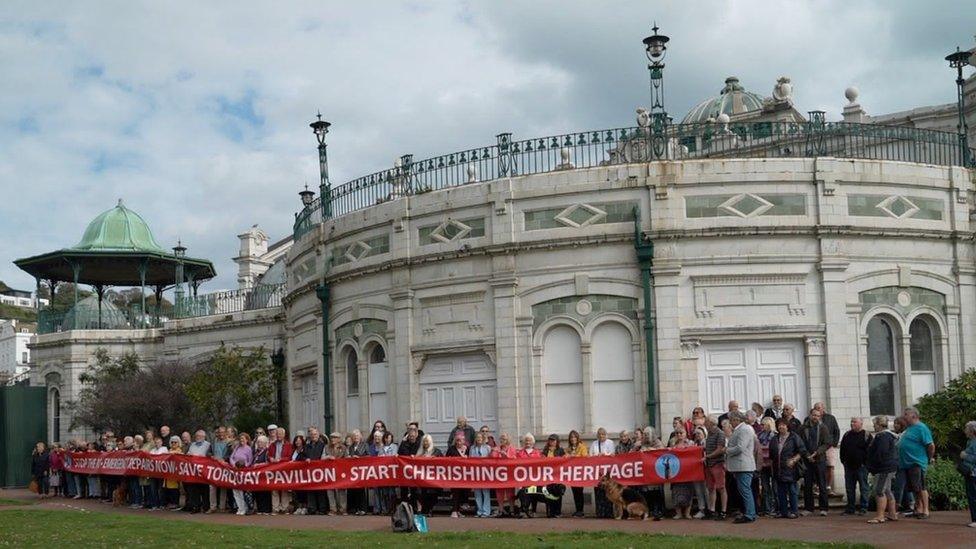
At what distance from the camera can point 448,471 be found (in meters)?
21.7

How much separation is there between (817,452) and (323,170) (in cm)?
1629

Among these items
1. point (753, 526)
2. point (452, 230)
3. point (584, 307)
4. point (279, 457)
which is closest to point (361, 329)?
point (452, 230)

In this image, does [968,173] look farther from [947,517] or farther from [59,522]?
[59,522]

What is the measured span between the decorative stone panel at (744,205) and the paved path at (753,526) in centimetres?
669

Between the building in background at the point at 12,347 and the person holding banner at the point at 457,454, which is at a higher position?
the building in background at the point at 12,347

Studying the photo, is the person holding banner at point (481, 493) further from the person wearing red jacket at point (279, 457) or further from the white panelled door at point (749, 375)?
the white panelled door at point (749, 375)

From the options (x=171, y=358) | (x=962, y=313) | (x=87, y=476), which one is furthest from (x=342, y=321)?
(x=171, y=358)

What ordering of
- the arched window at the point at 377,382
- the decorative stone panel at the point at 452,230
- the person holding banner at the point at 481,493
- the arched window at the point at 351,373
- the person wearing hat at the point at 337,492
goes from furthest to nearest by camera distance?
the arched window at the point at 351,373 → the arched window at the point at 377,382 → the decorative stone panel at the point at 452,230 → the person wearing hat at the point at 337,492 → the person holding banner at the point at 481,493

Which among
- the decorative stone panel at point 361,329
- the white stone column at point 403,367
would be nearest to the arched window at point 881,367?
the white stone column at point 403,367

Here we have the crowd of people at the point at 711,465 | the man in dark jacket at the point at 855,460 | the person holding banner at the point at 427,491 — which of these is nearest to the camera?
the crowd of people at the point at 711,465

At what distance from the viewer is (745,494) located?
755 inches

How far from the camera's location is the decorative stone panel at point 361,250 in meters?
28.1

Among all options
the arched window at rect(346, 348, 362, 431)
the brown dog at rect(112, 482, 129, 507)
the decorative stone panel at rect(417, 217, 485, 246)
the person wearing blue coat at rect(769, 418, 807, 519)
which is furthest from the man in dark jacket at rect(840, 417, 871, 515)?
the brown dog at rect(112, 482, 129, 507)

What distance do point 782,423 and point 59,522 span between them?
12722 mm
